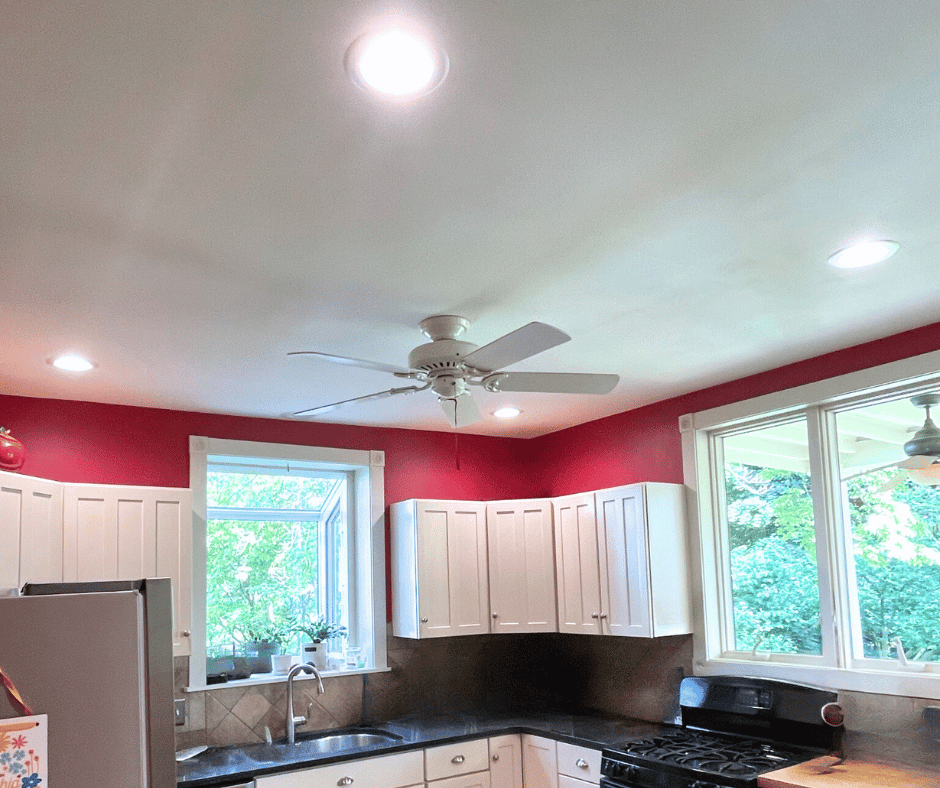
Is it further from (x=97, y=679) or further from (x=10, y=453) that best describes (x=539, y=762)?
(x=97, y=679)

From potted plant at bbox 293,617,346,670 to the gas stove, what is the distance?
168cm

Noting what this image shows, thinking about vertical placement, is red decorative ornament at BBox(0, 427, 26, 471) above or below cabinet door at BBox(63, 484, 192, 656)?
above

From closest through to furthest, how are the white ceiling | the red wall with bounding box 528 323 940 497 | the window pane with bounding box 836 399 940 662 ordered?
the white ceiling → the window pane with bounding box 836 399 940 662 → the red wall with bounding box 528 323 940 497

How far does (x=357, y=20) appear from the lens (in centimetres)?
156

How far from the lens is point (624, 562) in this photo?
4.51 metres

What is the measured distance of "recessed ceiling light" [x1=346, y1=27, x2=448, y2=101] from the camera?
1617mm

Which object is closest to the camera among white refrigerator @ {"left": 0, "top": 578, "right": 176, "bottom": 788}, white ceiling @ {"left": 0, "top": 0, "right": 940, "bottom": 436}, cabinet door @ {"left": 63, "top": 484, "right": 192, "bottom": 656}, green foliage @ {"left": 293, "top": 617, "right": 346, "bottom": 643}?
white refrigerator @ {"left": 0, "top": 578, "right": 176, "bottom": 788}

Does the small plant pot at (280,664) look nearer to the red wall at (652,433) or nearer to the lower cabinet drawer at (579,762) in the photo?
the lower cabinet drawer at (579,762)

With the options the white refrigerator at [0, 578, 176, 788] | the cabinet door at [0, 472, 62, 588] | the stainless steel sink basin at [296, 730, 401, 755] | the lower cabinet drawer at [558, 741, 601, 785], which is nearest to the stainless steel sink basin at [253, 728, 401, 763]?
the stainless steel sink basin at [296, 730, 401, 755]

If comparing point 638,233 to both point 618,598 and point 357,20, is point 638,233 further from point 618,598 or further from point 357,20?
point 618,598

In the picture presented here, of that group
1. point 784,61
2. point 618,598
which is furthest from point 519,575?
point 784,61

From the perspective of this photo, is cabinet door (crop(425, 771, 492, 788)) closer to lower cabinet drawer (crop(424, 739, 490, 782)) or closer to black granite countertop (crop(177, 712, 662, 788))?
lower cabinet drawer (crop(424, 739, 490, 782))

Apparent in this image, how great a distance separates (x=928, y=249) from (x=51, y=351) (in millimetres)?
3127

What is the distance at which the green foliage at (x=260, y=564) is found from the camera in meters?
4.76
